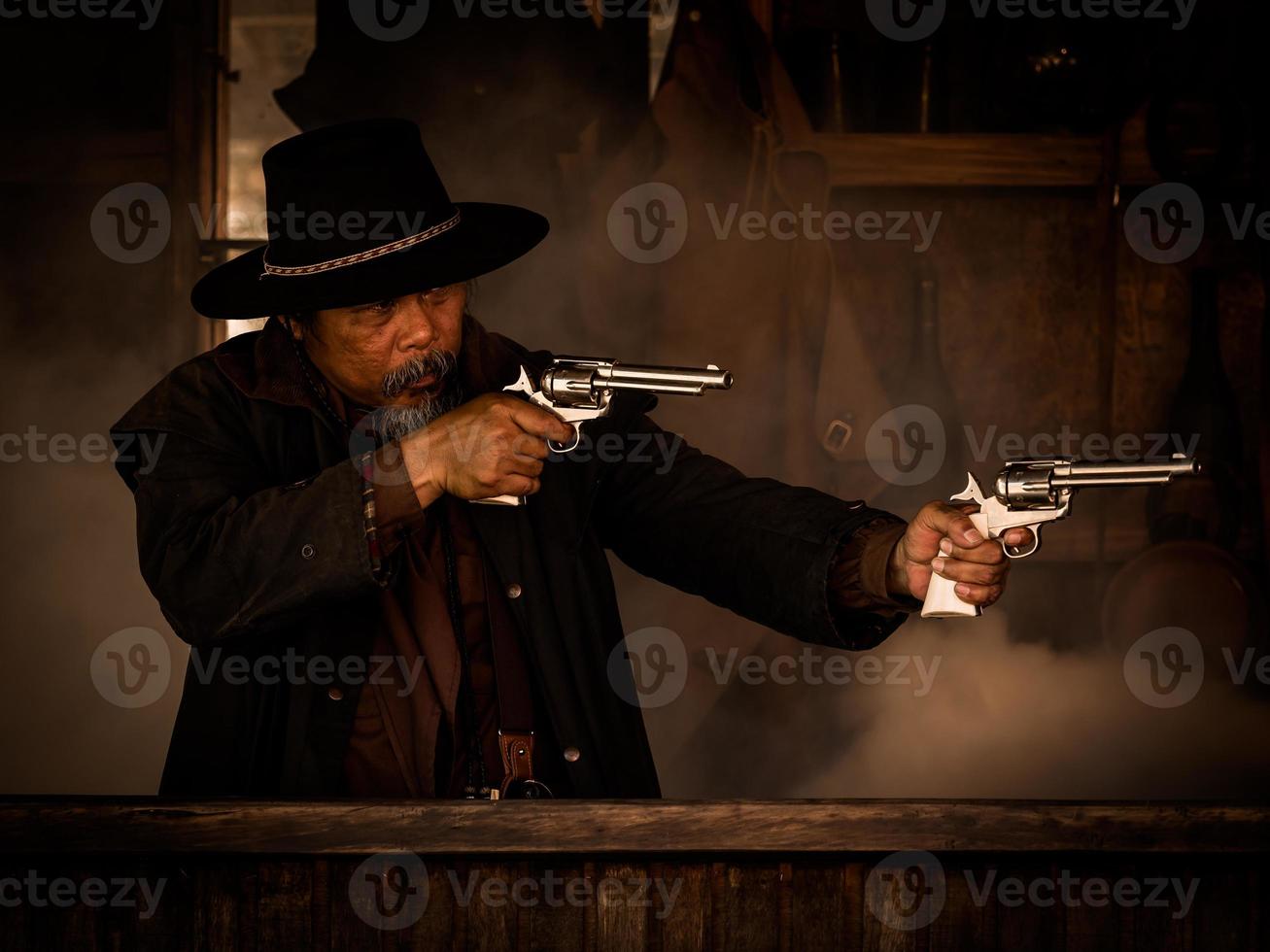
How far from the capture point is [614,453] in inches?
93.0

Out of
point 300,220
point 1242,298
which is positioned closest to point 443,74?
point 300,220

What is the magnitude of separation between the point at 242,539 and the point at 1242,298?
111 inches

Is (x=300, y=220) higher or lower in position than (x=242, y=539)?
higher

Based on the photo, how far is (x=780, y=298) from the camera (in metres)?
3.79

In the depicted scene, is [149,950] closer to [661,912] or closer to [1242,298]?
[661,912]

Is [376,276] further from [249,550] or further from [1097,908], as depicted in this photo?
[1097,908]

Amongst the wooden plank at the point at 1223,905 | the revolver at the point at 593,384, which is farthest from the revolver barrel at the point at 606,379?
the wooden plank at the point at 1223,905

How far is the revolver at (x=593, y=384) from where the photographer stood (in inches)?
84.2

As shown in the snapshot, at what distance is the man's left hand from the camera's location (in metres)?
1.96

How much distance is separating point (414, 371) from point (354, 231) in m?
0.23

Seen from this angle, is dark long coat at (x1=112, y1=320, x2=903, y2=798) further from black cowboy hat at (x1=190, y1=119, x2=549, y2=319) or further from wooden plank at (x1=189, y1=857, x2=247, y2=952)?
wooden plank at (x1=189, y1=857, x2=247, y2=952)

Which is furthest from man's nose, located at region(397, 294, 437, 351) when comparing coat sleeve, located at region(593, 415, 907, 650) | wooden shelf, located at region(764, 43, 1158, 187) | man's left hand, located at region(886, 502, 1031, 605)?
wooden shelf, located at region(764, 43, 1158, 187)

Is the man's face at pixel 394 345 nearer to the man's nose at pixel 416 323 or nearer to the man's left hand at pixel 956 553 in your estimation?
the man's nose at pixel 416 323

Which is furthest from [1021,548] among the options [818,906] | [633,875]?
[633,875]
